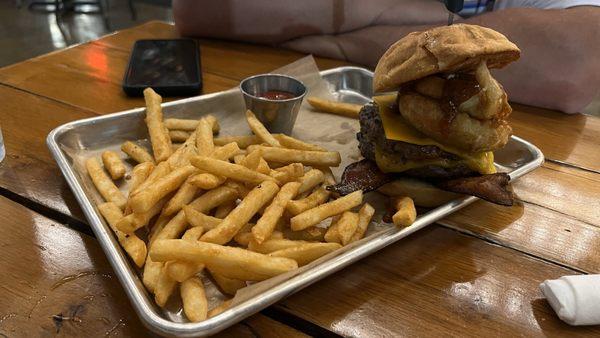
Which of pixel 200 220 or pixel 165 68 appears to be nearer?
pixel 200 220

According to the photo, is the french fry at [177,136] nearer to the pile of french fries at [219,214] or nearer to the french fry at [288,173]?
the pile of french fries at [219,214]

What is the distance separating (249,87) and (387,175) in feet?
2.57

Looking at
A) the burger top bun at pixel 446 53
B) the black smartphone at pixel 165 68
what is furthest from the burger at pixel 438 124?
the black smartphone at pixel 165 68

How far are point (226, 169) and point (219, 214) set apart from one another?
12 centimetres

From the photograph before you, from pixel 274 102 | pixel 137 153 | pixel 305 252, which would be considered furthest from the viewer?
pixel 274 102

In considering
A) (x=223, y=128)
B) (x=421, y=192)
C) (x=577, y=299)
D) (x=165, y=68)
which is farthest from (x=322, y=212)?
(x=165, y=68)

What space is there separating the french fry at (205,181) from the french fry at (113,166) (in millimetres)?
344

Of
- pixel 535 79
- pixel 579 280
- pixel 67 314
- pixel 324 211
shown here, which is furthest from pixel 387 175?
pixel 535 79

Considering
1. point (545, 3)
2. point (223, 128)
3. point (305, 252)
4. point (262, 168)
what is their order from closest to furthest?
point (305, 252), point (262, 168), point (223, 128), point (545, 3)

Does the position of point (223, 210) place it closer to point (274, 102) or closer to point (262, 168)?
point (262, 168)

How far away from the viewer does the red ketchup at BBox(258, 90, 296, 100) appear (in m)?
1.94

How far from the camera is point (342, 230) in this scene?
1204 millimetres

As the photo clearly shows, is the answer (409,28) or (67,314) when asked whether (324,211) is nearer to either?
(67,314)

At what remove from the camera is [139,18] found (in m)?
7.96
